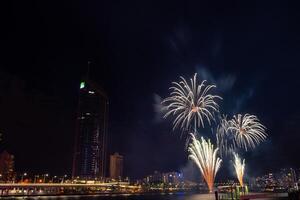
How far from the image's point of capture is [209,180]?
7019cm

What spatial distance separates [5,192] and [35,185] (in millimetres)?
21445

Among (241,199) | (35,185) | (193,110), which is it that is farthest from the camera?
(35,185)

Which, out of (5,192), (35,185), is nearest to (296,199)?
(35,185)

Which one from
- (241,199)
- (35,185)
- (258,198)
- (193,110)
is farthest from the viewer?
(35,185)

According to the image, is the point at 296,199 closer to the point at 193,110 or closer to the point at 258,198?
the point at 258,198

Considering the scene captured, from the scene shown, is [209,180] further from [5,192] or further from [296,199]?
[5,192]

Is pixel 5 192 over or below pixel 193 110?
below

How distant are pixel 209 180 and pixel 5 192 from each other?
171 meters

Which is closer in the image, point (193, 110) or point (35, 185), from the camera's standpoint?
point (193, 110)

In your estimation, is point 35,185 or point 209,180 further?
point 35,185

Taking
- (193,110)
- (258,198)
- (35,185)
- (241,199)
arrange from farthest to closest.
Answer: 1. (35,185)
2. (258,198)
3. (241,199)
4. (193,110)

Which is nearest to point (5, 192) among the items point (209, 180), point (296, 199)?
point (209, 180)

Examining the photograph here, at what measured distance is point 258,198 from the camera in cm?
8131

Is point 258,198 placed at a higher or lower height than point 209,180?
lower
